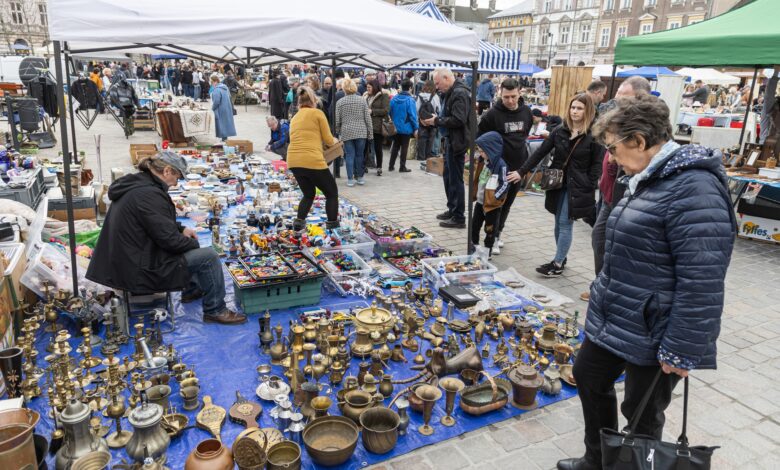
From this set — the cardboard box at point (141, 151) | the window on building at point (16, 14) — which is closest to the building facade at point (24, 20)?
the window on building at point (16, 14)

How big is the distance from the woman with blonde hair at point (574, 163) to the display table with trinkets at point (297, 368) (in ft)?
3.04

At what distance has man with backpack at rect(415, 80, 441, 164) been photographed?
10289 mm

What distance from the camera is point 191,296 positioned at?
437cm

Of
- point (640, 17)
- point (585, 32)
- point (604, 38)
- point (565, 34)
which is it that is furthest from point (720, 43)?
point (565, 34)

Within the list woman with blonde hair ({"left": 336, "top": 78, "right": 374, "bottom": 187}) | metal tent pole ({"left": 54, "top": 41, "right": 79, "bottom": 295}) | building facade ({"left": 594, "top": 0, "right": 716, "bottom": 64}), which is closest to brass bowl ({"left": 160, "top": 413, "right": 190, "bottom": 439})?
metal tent pole ({"left": 54, "top": 41, "right": 79, "bottom": 295})

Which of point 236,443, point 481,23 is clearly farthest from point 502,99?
point 481,23

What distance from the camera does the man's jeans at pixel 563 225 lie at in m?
4.86

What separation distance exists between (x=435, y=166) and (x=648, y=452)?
8.69 metres

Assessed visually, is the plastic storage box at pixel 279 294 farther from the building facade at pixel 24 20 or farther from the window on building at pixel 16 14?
the window on building at pixel 16 14

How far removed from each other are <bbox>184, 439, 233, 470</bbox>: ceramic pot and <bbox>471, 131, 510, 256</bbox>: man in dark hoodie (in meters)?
3.65

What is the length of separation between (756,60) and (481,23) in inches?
2832

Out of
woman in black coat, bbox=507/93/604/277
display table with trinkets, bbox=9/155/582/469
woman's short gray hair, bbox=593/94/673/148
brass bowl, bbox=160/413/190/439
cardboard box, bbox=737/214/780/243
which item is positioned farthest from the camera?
cardboard box, bbox=737/214/780/243

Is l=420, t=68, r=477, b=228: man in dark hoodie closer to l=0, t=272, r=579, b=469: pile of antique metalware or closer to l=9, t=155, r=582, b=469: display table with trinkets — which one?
l=9, t=155, r=582, b=469: display table with trinkets

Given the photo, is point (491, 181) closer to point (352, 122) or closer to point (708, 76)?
point (352, 122)
